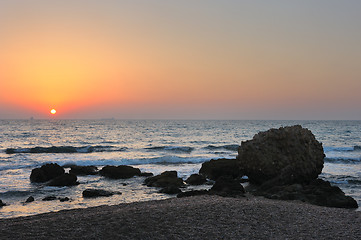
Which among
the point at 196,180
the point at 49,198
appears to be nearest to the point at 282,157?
the point at 196,180

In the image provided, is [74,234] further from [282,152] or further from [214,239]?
A: [282,152]

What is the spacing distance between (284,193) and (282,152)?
3071mm

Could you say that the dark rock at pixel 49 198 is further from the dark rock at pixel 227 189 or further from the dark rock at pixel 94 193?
the dark rock at pixel 227 189

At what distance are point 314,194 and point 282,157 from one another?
9.97ft

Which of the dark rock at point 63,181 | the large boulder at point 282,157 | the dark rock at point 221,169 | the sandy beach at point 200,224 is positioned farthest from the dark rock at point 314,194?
the dark rock at point 63,181

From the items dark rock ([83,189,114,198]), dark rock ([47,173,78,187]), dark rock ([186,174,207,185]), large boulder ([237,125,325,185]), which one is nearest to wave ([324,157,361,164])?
large boulder ([237,125,325,185])

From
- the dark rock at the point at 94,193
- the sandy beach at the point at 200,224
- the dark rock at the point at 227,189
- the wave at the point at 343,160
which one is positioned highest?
the sandy beach at the point at 200,224

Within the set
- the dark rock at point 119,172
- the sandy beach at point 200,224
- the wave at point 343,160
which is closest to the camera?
the sandy beach at point 200,224

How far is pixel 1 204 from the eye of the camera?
1249cm

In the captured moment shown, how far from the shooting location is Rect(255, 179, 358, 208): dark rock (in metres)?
11.6

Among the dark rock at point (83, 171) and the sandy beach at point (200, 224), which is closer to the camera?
the sandy beach at point (200, 224)

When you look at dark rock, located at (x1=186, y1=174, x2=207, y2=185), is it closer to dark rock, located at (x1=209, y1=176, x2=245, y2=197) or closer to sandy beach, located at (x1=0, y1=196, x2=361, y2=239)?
dark rock, located at (x1=209, y1=176, x2=245, y2=197)

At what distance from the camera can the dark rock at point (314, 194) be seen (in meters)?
11.6

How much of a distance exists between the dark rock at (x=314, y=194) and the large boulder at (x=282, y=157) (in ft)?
3.68
